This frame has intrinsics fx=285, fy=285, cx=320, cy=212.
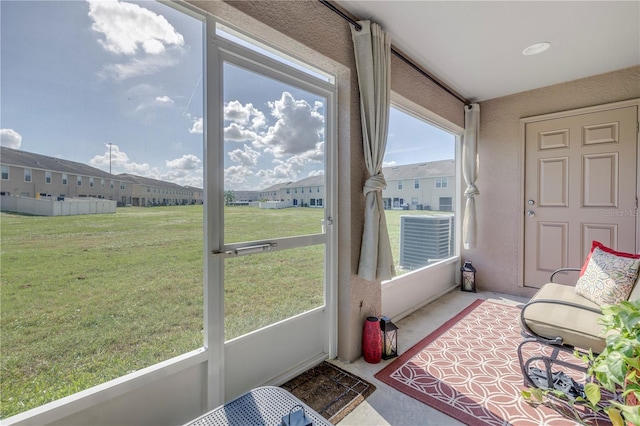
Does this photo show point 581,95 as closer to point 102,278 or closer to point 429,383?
point 429,383

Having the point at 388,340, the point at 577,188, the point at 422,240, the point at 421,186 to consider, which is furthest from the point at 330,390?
the point at 577,188

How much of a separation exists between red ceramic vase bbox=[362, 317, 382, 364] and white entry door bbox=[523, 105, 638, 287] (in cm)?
253

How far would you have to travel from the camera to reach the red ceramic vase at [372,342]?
2061 millimetres

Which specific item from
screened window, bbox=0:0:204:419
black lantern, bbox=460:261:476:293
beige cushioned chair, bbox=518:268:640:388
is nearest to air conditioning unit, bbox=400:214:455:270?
black lantern, bbox=460:261:476:293

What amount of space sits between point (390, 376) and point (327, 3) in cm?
247

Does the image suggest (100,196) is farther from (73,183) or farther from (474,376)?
(474,376)

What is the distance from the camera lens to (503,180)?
142 inches

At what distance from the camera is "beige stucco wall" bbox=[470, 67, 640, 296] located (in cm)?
336

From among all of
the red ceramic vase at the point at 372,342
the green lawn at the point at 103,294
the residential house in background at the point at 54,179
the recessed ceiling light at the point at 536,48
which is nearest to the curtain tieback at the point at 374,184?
the green lawn at the point at 103,294

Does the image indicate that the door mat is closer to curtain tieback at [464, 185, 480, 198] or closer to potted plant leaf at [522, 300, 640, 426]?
potted plant leaf at [522, 300, 640, 426]

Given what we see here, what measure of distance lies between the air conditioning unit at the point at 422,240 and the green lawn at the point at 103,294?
75.2 inches

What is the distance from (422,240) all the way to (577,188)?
177 cm

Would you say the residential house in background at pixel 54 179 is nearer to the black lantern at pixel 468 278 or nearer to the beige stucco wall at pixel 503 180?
the black lantern at pixel 468 278

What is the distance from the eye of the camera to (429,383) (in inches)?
71.8
